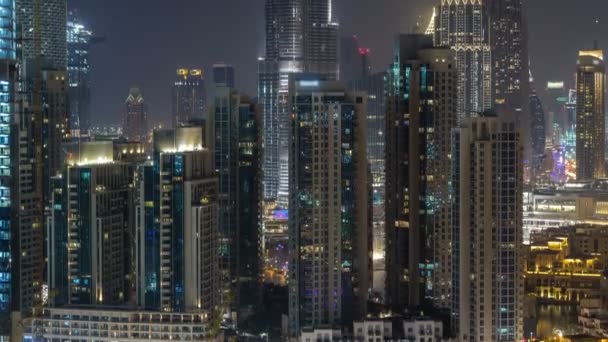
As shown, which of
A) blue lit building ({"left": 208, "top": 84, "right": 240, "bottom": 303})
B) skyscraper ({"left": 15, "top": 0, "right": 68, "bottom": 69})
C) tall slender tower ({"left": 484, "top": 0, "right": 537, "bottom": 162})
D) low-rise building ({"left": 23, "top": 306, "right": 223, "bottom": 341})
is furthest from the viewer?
tall slender tower ({"left": 484, "top": 0, "right": 537, "bottom": 162})

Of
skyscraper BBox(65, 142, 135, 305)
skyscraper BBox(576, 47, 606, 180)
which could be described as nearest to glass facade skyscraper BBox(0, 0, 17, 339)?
skyscraper BBox(65, 142, 135, 305)

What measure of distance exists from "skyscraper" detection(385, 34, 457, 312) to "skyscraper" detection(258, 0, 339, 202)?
3.36 meters

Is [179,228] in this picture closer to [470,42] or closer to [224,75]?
[224,75]

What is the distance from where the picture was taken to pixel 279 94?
67.2 ft

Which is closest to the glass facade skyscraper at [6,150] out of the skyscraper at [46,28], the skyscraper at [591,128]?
the skyscraper at [46,28]

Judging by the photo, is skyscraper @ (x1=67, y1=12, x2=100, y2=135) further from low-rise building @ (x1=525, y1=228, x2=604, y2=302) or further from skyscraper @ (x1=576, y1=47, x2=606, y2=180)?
skyscraper @ (x1=576, y1=47, x2=606, y2=180)

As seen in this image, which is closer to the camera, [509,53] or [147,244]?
[147,244]

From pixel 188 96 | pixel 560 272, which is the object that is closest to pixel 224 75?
pixel 188 96

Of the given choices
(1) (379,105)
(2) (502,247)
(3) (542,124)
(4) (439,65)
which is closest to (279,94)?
(1) (379,105)

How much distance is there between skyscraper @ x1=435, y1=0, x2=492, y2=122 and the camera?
2456 centimetres

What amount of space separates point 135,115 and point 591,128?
58.1 feet

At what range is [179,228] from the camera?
43.2 feet

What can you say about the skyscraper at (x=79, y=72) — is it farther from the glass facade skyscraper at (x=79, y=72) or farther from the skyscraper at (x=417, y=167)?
the skyscraper at (x=417, y=167)

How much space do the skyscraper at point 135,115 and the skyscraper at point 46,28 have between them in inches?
66.7
